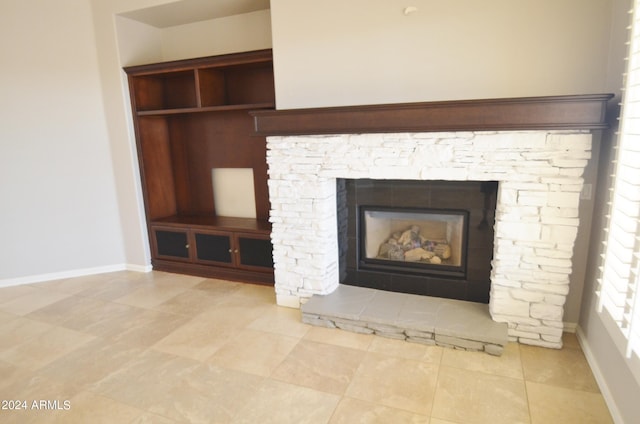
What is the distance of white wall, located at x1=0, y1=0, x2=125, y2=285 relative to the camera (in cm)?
350

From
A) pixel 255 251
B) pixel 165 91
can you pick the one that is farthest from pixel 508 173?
pixel 165 91

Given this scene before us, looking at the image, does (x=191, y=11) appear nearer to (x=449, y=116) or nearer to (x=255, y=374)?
(x=449, y=116)

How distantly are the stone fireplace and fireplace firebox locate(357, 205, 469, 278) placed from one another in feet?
1.19

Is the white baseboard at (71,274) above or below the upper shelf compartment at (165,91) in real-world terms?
below

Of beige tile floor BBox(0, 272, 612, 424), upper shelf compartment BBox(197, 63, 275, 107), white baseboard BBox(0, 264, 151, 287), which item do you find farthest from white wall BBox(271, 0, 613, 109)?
white baseboard BBox(0, 264, 151, 287)

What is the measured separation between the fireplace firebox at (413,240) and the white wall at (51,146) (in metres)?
2.72

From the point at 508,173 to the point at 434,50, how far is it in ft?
3.08

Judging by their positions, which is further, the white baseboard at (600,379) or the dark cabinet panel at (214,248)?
the dark cabinet panel at (214,248)

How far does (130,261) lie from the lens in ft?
13.5

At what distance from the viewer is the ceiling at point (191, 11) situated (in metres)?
3.28

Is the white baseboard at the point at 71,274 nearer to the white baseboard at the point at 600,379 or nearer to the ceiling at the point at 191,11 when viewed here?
the ceiling at the point at 191,11

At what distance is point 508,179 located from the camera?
231 centimetres

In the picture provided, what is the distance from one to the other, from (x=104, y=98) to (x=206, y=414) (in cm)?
325

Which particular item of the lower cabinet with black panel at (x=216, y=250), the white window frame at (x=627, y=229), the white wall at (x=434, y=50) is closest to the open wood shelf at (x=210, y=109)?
the white wall at (x=434, y=50)
